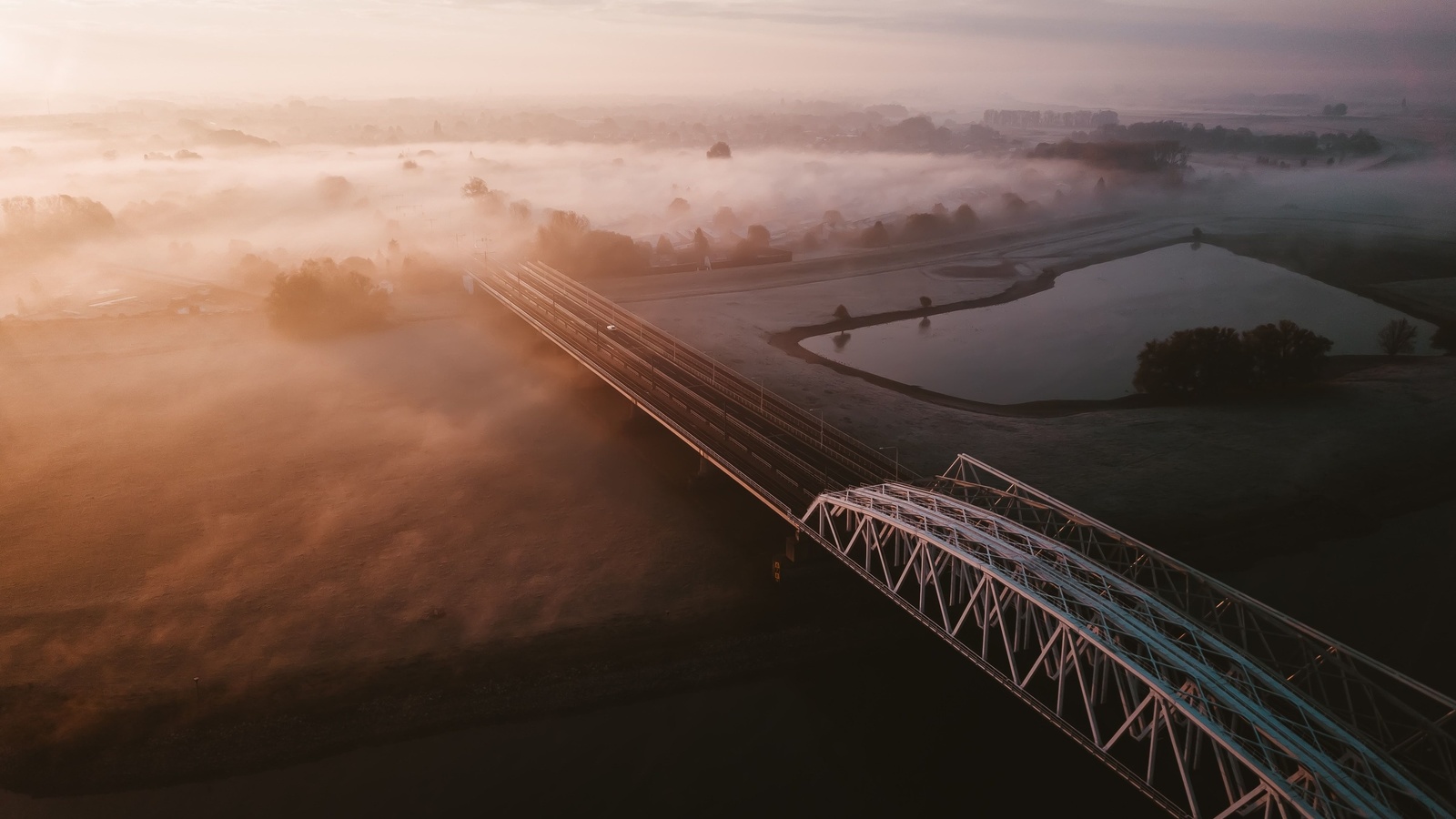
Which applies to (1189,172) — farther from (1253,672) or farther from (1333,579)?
(1253,672)

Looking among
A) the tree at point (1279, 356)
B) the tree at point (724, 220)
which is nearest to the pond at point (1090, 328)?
the tree at point (1279, 356)

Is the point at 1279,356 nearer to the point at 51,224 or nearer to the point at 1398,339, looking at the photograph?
the point at 1398,339

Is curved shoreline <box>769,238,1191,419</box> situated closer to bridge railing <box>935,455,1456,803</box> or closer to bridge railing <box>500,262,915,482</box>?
bridge railing <box>500,262,915,482</box>

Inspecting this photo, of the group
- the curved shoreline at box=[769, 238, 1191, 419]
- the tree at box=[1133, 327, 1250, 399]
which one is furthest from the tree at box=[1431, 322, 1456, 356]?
the curved shoreline at box=[769, 238, 1191, 419]

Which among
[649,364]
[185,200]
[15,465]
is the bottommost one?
[15,465]

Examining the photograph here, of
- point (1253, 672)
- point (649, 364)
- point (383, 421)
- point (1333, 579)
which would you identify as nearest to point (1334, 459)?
point (1333, 579)

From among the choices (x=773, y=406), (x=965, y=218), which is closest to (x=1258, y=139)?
(x=965, y=218)
